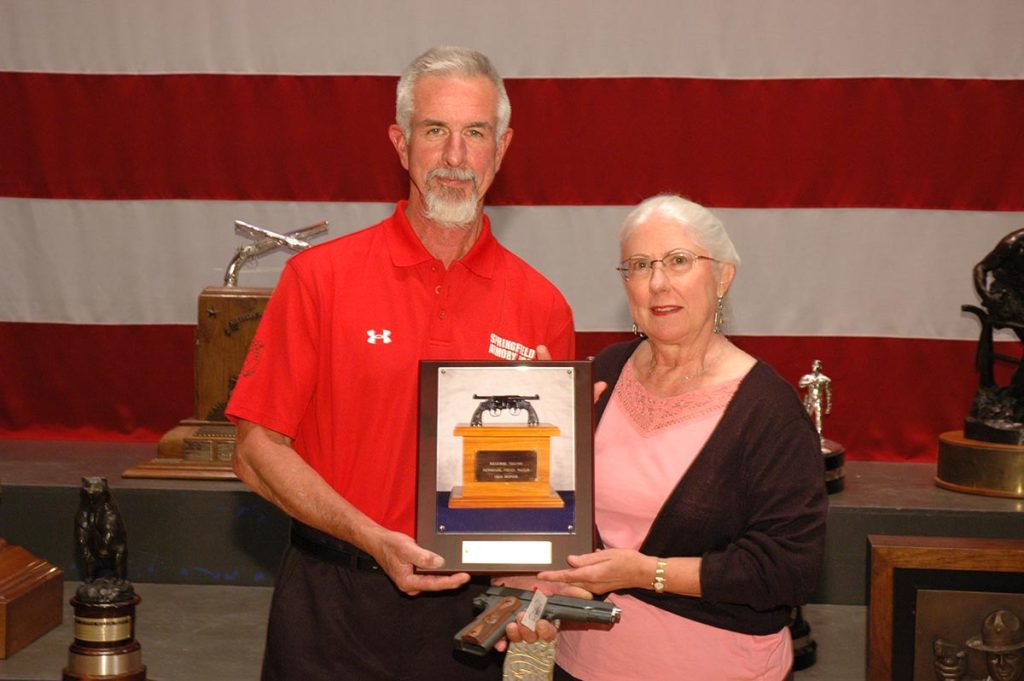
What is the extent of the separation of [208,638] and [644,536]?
1566 mm

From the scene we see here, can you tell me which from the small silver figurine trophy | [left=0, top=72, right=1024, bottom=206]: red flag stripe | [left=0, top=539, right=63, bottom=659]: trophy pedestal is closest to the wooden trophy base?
[left=0, top=539, right=63, bottom=659]: trophy pedestal

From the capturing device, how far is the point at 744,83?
3.91 metres

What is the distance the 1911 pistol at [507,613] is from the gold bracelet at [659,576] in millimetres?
64

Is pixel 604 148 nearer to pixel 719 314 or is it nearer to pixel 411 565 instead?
pixel 719 314

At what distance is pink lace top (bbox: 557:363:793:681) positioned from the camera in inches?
73.6

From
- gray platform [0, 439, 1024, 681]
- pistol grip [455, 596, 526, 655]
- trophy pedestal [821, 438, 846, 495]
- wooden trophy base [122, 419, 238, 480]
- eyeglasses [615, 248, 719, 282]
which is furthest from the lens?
wooden trophy base [122, 419, 238, 480]

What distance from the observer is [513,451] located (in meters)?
1.83

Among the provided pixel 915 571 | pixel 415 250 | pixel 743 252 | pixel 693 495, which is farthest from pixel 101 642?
pixel 743 252

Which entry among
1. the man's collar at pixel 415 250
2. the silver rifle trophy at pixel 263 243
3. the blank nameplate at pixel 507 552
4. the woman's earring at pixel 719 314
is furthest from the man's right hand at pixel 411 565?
the silver rifle trophy at pixel 263 243

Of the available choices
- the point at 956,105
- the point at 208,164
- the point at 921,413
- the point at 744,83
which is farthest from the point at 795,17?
the point at 208,164

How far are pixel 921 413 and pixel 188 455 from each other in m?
2.10

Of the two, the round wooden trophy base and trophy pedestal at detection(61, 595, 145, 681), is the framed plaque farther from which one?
the round wooden trophy base

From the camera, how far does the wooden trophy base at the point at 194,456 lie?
3.56 meters

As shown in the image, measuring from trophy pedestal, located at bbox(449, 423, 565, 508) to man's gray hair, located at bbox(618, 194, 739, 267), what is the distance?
0.33m
